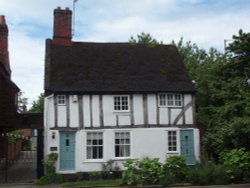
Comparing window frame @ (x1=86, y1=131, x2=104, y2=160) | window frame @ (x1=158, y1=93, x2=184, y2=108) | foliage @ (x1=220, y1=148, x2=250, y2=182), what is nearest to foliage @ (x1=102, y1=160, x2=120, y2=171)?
window frame @ (x1=86, y1=131, x2=104, y2=160)

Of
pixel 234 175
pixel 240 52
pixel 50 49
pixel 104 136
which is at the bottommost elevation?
pixel 234 175

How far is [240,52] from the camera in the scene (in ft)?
68.4

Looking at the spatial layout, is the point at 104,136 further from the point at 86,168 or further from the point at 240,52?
the point at 240,52

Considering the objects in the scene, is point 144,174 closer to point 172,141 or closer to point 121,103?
point 172,141

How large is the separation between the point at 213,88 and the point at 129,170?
25.4ft

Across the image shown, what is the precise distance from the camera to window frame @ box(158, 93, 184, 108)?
2498 centimetres

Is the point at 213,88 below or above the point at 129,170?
above

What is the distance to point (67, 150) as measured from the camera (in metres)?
23.6

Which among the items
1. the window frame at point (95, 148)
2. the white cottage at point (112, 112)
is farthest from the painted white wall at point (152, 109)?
the window frame at point (95, 148)

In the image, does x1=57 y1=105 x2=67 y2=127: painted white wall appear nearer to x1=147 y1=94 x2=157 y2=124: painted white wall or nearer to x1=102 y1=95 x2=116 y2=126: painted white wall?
x1=102 y1=95 x2=116 y2=126: painted white wall

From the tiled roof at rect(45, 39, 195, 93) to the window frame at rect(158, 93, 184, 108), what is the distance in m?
0.38

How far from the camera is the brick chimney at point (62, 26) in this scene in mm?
26969

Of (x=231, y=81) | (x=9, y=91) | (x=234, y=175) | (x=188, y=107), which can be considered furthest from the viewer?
(x=9, y=91)

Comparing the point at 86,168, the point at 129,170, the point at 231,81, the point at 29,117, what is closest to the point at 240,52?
the point at 231,81
